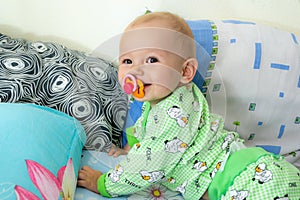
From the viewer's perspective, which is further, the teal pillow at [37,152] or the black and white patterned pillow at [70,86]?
the black and white patterned pillow at [70,86]

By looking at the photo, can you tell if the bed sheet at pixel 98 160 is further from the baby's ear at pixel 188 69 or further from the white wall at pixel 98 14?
the white wall at pixel 98 14

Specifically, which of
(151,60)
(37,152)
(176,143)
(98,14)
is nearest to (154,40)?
(151,60)

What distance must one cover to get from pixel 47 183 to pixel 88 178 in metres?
Answer: 0.17

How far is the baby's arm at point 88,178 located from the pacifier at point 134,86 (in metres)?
0.23

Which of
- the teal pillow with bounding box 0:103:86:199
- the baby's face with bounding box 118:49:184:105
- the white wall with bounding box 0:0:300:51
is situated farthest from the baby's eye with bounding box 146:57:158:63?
the white wall with bounding box 0:0:300:51

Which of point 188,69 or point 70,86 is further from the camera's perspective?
point 70,86

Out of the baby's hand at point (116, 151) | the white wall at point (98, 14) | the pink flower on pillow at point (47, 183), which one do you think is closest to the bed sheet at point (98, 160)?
the baby's hand at point (116, 151)

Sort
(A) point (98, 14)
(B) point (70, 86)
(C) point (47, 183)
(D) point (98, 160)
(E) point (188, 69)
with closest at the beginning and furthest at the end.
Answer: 1. (C) point (47, 183)
2. (E) point (188, 69)
3. (D) point (98, 160)
4. (B) point (70, 86)
5. (A) point (98, 14)

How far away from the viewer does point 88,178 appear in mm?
990

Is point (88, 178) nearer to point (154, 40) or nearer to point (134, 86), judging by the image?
point (134, 86)

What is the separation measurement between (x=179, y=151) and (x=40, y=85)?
512 millimetres

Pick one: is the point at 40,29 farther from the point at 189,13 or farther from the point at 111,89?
the point at 189,13

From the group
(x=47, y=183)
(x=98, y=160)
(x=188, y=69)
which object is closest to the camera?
(x=47, y=183)

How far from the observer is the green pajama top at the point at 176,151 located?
917 millimetres
